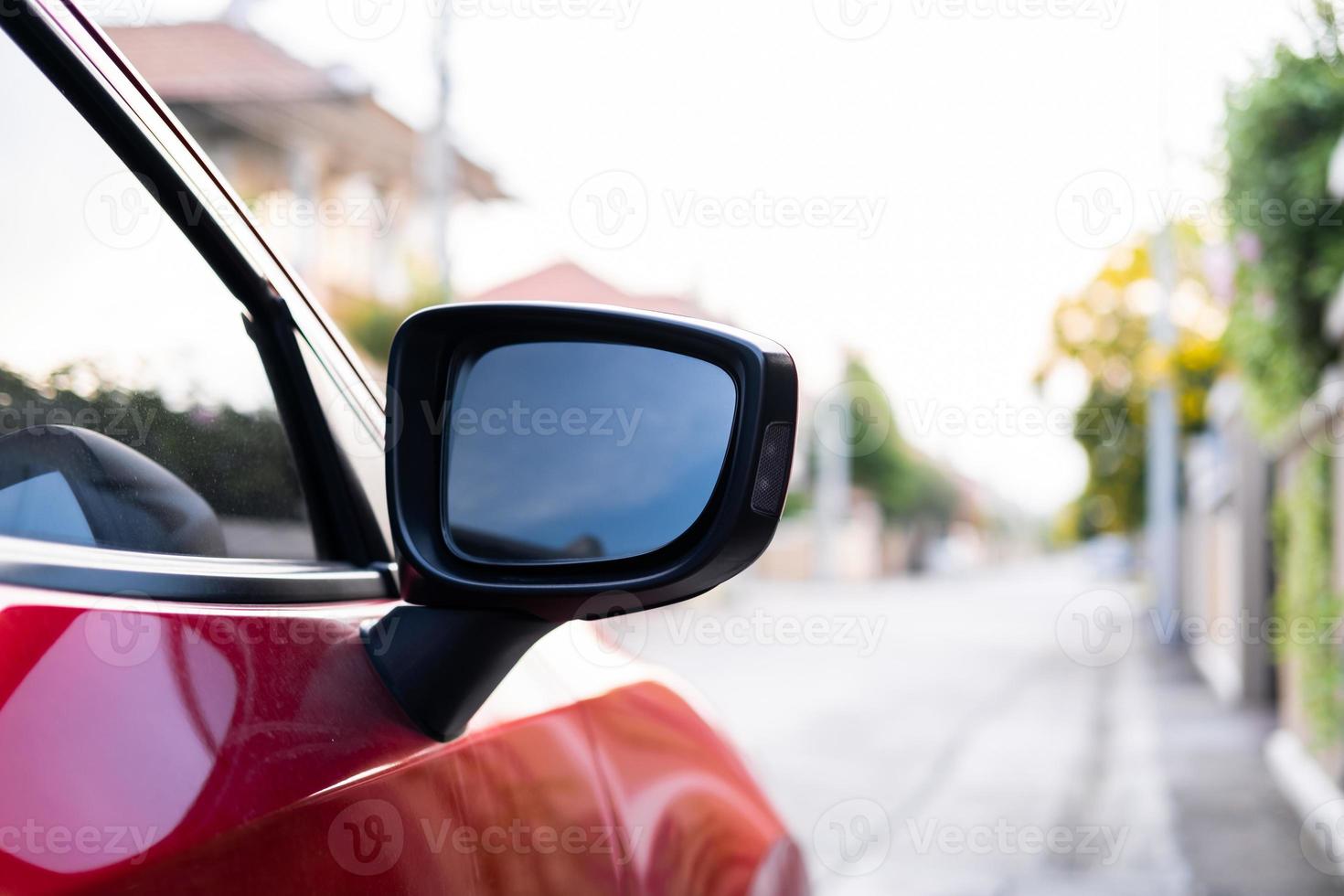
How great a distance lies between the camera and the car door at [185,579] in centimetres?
89

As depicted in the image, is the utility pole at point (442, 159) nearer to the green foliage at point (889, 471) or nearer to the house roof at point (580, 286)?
the house roof at point (580, 286)

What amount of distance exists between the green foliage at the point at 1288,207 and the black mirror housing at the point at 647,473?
5.76 m

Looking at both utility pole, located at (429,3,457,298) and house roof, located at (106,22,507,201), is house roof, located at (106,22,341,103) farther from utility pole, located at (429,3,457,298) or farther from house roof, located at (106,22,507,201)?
utility pole, located at (429,3,457,298)

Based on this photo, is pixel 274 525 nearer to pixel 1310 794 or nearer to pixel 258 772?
pixel 258 772

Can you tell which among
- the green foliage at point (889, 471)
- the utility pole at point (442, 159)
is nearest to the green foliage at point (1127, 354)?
the utility pole at point (442, 159)

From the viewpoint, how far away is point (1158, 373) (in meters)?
16.4

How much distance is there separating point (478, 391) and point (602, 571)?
242 mm

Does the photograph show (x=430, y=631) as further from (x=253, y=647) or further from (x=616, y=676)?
(x=616, y=676)

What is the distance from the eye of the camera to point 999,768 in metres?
8.80

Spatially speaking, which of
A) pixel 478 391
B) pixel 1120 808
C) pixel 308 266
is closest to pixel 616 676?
pixel 478 391

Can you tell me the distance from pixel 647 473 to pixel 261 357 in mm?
498

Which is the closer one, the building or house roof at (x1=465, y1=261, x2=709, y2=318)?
the building

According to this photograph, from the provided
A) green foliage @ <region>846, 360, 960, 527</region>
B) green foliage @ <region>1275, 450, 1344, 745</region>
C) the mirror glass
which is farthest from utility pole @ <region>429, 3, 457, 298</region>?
green foliage @ <region>846, 360, 960, 527</region>

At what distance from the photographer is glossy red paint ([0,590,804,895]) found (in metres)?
0.85
